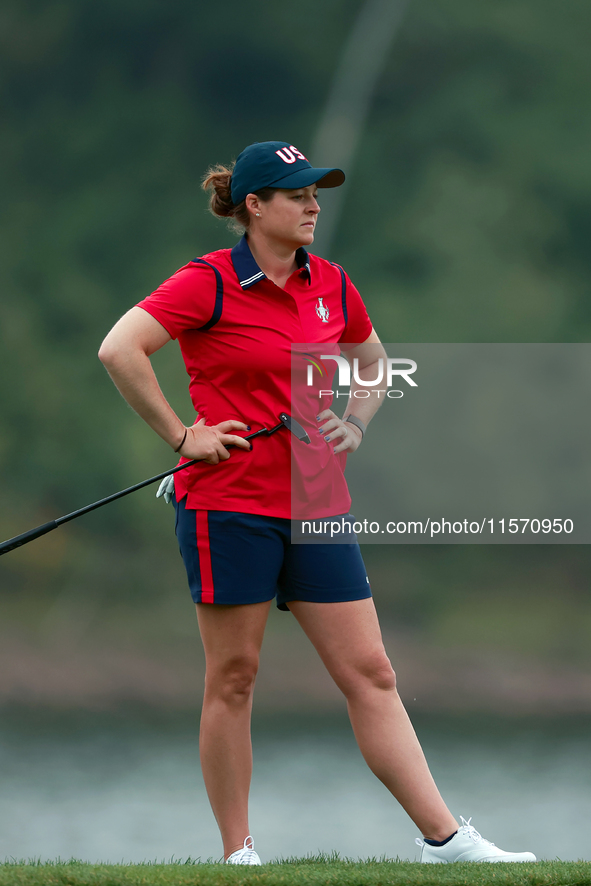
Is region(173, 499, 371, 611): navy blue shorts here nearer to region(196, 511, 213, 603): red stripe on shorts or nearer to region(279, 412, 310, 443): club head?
region(196, 511, 213, 603): red stripe on shorts

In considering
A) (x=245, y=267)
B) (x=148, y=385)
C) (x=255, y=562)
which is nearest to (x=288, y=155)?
(x=245, y=267)

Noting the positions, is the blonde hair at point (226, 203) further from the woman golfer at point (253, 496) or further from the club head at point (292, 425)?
the club head at point (292, 425)

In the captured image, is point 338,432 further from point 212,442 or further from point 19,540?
point 19,540

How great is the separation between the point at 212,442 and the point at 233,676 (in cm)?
46

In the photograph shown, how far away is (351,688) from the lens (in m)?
2.04

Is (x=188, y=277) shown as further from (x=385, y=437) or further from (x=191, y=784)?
(x=191, y=784)

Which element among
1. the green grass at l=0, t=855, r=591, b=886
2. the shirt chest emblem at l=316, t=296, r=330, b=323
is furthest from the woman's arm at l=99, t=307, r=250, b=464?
the green grass at l=0, t=855, r=591, b=886

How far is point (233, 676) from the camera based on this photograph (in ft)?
6.61

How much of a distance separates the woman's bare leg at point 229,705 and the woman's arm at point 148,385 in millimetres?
310

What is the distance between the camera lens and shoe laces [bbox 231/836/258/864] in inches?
79.0

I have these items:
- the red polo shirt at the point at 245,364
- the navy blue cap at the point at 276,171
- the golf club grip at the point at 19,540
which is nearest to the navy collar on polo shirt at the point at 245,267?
the red polo shirt at the point at 245,364

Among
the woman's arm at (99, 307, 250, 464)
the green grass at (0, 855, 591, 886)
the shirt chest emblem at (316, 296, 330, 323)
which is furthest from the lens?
the shirt chest emblem at (316, 296, 330, 323)

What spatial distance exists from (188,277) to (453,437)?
2.49 ft

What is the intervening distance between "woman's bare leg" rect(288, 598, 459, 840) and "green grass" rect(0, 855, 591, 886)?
0.47 ft
